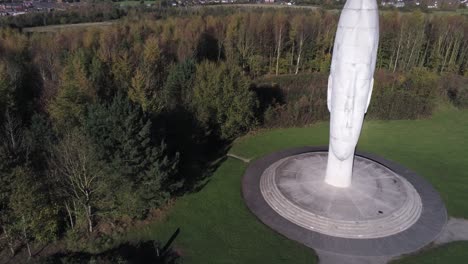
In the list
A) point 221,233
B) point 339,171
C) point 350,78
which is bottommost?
point 221,233

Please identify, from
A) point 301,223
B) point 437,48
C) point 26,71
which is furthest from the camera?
point 437,48

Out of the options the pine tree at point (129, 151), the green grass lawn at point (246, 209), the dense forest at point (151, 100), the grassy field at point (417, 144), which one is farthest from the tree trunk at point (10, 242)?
the grassy field at point (417, 144)

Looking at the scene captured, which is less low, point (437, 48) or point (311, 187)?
point (437, 48)

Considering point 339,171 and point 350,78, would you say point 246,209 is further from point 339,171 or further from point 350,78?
point 350,78

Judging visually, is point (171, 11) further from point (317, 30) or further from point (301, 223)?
point (301, 223)

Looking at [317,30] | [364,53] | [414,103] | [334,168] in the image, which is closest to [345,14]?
[364,53]

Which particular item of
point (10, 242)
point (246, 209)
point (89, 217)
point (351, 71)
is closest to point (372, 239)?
point (246, 209)

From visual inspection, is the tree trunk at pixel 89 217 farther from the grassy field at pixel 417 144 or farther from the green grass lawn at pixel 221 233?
the grassy field at pixel 417 144
